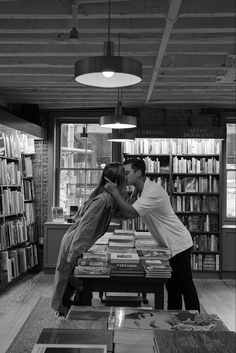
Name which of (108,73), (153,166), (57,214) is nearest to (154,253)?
(108,73)

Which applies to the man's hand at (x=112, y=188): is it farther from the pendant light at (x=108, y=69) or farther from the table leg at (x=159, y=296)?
the pendant light at (x=108, y=69)

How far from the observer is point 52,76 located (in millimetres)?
6648

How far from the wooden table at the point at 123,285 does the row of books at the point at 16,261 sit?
4203mm

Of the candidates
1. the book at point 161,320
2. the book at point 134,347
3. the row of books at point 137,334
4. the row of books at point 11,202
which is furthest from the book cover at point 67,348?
the row of books at point 11,202

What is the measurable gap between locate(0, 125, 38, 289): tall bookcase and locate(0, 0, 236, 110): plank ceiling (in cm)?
97

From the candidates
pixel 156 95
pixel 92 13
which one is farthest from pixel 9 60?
pixel 156 95

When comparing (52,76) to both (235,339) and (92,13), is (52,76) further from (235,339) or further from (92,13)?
(235,339)

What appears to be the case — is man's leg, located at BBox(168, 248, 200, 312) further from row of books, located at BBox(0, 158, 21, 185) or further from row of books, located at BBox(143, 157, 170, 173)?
row of books, located at BBox(143, 157, 170, 173)

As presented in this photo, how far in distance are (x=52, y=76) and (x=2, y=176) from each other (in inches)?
71.9

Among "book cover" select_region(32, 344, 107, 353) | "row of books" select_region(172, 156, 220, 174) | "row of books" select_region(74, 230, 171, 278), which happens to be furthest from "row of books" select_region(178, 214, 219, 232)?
"book cover" select_region(32, 344, 107, 353)

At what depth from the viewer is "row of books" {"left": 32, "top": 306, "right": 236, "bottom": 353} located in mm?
1709

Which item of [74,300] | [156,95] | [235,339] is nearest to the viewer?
[235,339]

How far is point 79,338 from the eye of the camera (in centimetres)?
186

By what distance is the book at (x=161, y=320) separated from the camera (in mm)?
2191
